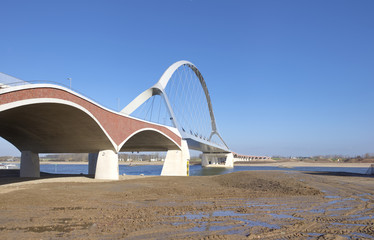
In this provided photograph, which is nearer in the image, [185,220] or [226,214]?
[185,220]

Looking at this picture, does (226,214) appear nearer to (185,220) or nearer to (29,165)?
(185,220)

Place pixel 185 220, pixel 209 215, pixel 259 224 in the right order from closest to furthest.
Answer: pixel 259 224 → pixel 185 220 → pixel 209 215

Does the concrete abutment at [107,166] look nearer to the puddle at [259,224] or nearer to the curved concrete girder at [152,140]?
the curved concrete girder at [152,140]

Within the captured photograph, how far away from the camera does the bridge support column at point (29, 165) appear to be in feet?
130

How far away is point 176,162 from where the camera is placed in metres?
52.2

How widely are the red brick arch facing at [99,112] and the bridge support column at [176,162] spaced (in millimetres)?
4604

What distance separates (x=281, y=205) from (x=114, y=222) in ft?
26.7

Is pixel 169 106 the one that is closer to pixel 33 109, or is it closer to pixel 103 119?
pixel 103 119

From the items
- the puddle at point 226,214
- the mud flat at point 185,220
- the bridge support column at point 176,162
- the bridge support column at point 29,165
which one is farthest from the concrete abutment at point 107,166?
the puddle at point 226,214

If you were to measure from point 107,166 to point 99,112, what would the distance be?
7.61 metres

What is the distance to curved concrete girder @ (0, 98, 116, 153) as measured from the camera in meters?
24.7

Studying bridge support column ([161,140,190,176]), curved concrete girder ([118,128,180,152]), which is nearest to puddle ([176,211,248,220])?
curved concrete girder ([118,128,180,152])

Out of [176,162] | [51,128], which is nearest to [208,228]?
[51,128]

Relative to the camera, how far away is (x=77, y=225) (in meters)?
9.91
